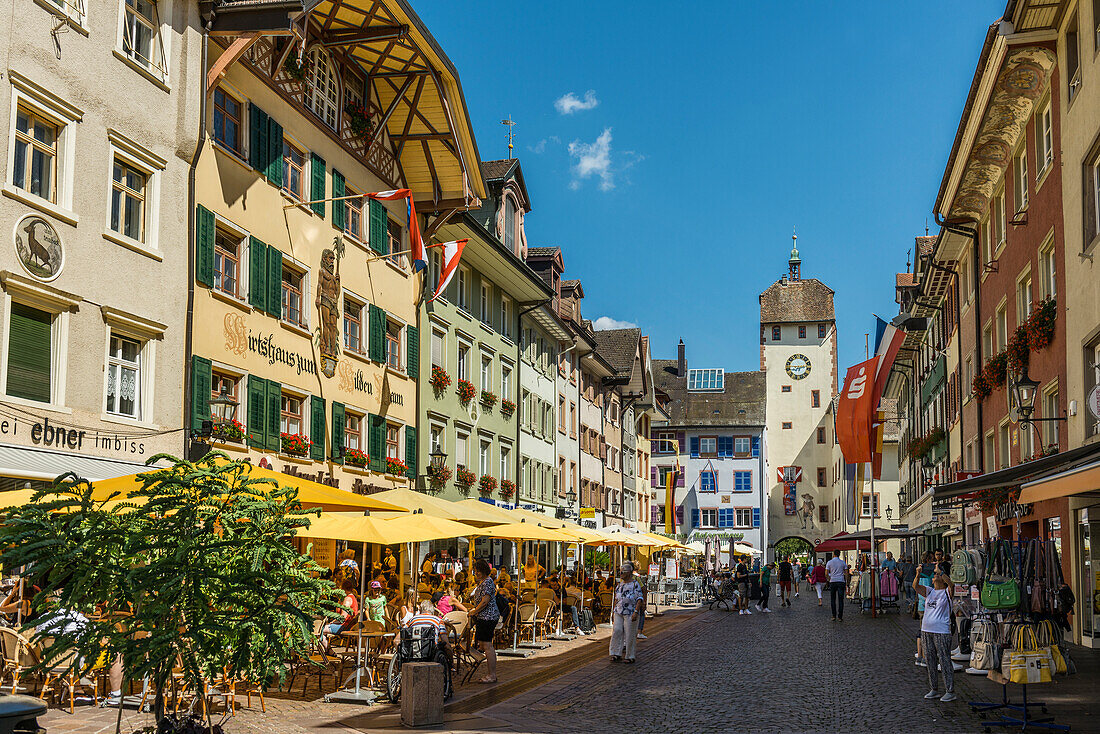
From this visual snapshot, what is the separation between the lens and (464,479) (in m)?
33.6

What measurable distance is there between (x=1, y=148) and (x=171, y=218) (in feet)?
12.6

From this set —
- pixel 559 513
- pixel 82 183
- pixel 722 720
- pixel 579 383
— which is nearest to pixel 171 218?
pixel 82 183

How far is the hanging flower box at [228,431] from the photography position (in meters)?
19.6

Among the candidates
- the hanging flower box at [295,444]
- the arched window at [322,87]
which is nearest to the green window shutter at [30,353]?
the hanging flower box at [295,444]

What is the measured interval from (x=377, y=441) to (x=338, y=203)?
18.9ft

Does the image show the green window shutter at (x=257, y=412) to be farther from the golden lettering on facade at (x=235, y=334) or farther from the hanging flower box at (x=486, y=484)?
the hanging flower box at (x=486, y=484)

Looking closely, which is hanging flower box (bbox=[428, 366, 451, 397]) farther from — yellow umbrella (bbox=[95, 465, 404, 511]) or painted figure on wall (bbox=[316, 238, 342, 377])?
yellow umbrella (bbox=[95, 465, 404, 511])

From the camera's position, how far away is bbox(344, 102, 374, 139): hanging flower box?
87.3ft

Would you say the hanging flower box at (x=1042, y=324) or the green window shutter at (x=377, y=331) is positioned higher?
the green window shutter at (x=377, y=331)

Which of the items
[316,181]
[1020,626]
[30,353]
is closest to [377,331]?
[316,181]

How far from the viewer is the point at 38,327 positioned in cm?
1594

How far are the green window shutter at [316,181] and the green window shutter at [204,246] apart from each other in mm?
4512

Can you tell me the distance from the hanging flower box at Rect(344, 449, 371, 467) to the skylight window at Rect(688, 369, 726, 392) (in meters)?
65.8

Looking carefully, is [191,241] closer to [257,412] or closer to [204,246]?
[204,246]
